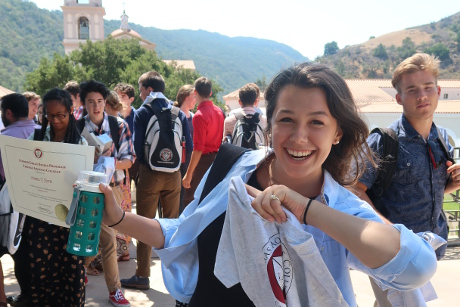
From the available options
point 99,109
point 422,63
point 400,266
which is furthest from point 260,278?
point 99,109

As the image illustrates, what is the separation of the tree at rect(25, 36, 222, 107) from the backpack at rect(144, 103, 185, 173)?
38.3 m

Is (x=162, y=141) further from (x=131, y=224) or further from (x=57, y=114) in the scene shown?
(x=131, y=224)

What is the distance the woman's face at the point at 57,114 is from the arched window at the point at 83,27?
7332cm

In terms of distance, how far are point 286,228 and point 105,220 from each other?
25.6 inches

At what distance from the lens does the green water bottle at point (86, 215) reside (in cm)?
158

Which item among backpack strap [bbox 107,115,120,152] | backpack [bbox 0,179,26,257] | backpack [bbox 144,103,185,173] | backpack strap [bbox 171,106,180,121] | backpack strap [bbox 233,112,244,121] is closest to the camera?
backpack [bbox 0,179,26,257]

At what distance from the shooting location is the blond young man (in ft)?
9.89

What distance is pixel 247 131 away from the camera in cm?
618

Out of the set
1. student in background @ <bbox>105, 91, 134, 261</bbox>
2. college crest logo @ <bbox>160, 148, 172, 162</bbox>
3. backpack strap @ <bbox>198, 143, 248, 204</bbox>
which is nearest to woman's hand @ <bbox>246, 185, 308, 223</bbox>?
backpack strap @ <bbox>198, 143, 248, 204</bbox>

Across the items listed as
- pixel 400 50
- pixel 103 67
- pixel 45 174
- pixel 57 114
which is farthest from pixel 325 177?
pixel 400 50

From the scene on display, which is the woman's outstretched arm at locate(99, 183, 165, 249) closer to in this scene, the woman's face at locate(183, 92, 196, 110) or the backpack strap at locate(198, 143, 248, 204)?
the backpack strap at locate(198, 143, 248, 204)

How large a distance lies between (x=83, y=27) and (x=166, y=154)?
74.1 m

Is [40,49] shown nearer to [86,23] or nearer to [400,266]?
[86,23]

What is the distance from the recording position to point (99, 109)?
4727 millimetres
